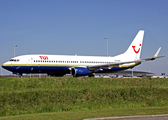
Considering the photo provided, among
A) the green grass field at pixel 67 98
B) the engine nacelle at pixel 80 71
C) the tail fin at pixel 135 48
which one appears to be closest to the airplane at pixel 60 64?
the engine nacelle at pixel 80 71

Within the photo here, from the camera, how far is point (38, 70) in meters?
43.1

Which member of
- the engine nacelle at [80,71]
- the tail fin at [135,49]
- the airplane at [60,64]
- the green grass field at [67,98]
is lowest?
the green grass field at [67,98]

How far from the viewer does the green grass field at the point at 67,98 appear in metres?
20.0

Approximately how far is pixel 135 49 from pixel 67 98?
125ft

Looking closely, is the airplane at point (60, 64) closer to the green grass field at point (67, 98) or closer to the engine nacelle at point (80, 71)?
the engine nacelle at point (80, 71)

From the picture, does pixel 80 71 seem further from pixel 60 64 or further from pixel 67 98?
pixel 67 98

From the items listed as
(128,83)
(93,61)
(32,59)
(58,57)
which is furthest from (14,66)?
(128,83)

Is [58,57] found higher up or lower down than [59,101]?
higher up

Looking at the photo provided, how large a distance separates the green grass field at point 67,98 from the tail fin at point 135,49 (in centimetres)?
2784

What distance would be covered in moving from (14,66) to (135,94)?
2348 centimetres

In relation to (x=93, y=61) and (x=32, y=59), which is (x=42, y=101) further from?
(x=93, y=61)

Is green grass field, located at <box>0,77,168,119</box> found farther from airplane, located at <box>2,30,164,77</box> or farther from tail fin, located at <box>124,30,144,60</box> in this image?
tail fin, located at <box>124,30,144,60</box>

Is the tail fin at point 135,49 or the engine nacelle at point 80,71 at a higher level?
the tail fin at point 135,49

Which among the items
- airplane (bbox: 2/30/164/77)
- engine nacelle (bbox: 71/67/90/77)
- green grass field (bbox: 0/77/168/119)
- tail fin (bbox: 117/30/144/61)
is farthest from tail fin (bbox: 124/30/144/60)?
green grass field (bbox: 0/77/168/119)
